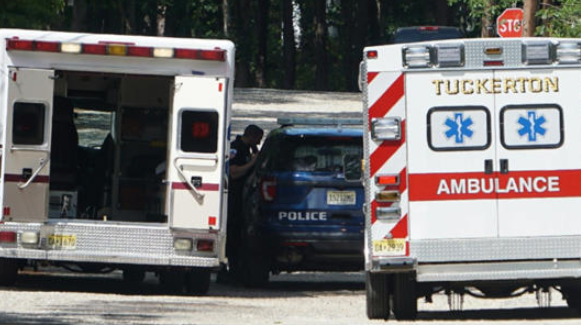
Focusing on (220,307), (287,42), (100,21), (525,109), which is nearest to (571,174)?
(525,109)

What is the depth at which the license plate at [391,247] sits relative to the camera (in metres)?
12.0

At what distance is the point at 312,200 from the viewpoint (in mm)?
15609

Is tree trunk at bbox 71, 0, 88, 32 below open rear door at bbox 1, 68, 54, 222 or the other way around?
the other way around

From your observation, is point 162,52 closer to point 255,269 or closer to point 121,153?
point 121,153

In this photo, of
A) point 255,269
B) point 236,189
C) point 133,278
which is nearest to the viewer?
point 255,269

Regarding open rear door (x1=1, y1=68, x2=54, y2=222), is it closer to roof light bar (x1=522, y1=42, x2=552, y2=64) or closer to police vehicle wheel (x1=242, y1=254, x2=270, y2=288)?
police vehicle wheel (x1=242, y1=254, x2=270, y2=288)

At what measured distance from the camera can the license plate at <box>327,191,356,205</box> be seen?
15570 mm

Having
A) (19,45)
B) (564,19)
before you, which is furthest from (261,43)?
(19,45)

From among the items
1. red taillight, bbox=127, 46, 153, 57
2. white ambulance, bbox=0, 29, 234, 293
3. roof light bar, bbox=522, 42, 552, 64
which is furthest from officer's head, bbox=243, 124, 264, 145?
roof light bar, bbox=522, 42, 552, 64

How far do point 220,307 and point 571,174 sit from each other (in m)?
3.68

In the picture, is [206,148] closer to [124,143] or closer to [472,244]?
[124,143]

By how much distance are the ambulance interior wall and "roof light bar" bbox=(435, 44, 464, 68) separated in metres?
4.98

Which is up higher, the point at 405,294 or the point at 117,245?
the point at 117,245

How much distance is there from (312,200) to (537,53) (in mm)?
4201
